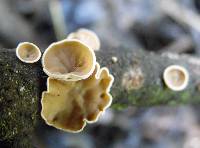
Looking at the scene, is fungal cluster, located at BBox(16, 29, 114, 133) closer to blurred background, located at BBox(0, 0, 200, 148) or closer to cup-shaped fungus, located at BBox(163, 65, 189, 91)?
cup-shaped fungus, located at BBox(163, 65, 189, 91)

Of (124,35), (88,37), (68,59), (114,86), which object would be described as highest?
(68,59)

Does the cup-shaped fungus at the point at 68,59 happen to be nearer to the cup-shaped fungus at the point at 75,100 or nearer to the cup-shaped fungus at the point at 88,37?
the cup-shaped fungus at the point at 75,100

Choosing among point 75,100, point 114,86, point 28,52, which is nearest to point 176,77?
point 114,86

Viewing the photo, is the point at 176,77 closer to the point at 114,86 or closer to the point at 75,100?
the point at 114,86

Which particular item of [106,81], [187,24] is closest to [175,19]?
[187,24]

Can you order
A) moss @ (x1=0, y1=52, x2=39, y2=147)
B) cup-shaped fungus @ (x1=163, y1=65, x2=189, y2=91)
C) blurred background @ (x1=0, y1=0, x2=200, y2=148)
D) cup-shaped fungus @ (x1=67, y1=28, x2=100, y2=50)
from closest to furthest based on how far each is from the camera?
moss @ (x1=0, y1=52, x2=39, y2=147) → cup-shaped fungus @ (x1=67, y1=28, x2=100, y2=50) → cup-shaped fungus @ (x1=163, y1=65, x2=189, y2=91) → blurred background @ (x1=0, y1=0, x2=200, y2=148)

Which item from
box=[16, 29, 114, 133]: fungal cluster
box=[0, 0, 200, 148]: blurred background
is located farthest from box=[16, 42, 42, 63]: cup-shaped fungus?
box=[0, 0, 200, 148]: blurred background
